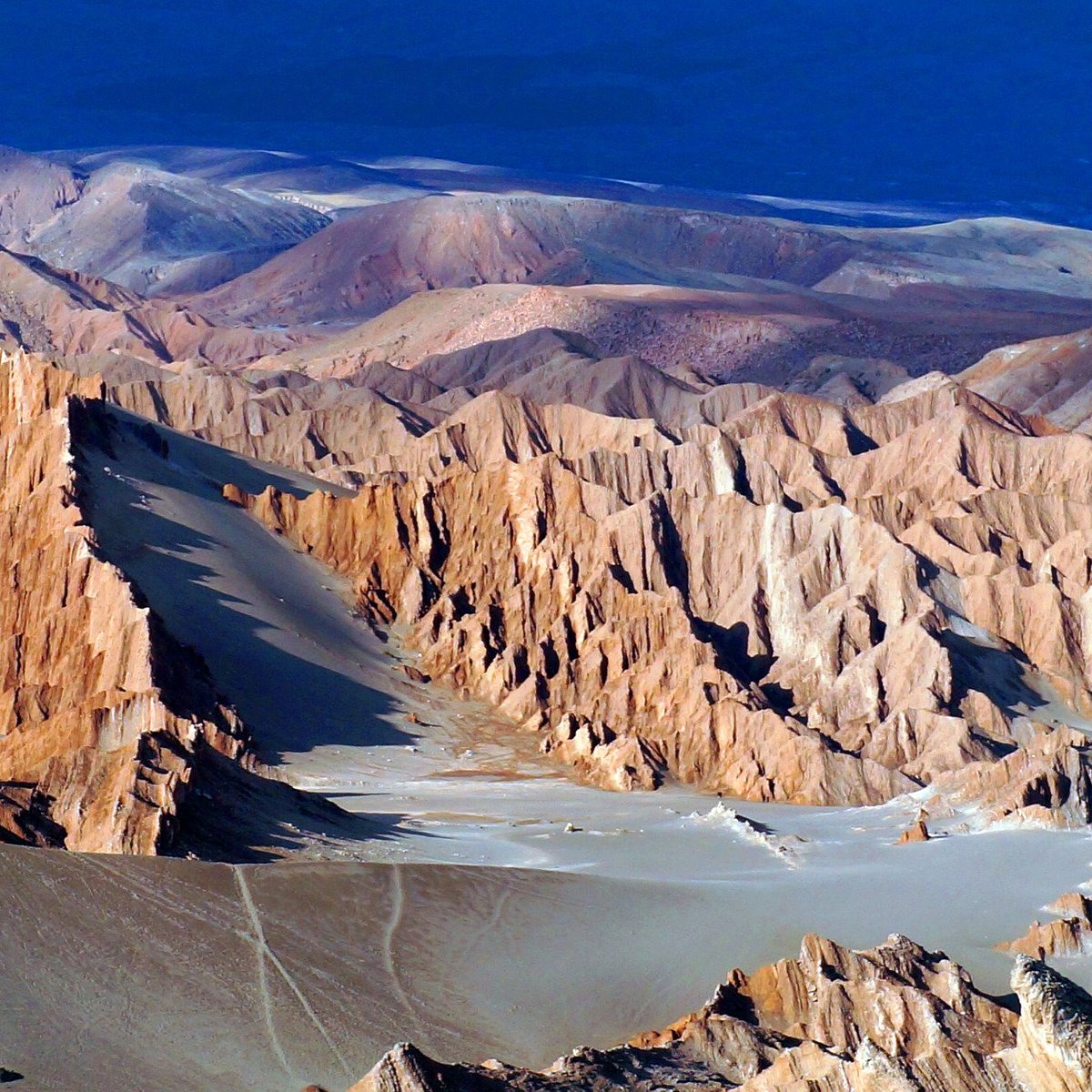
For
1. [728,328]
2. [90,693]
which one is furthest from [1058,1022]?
[728,328]

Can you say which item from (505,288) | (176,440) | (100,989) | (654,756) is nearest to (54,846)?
(100,989)

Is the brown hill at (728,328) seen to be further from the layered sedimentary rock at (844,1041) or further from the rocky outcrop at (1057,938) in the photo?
the layered sedimentary rock at (844,1041)

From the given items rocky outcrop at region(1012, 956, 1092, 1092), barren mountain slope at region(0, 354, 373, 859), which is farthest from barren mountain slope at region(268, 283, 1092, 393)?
rocky outcrop at region(1012, 956, 1092, 1092)

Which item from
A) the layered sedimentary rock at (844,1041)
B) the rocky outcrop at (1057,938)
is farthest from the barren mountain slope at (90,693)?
the rocky outcrop at (1057,938)

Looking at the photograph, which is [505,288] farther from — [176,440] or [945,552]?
[945,552]

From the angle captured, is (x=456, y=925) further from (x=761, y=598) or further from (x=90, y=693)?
(x=761, y=598)
